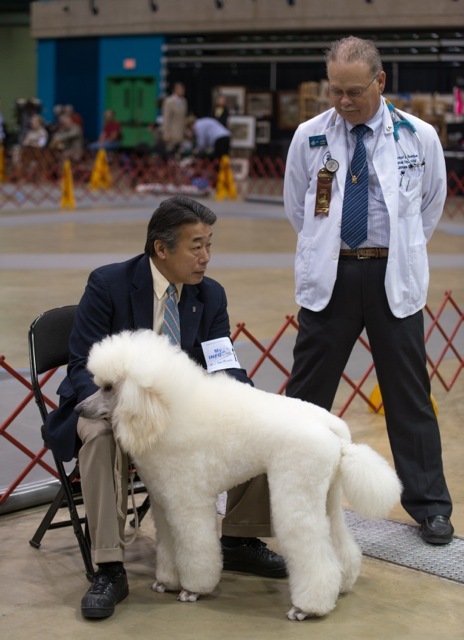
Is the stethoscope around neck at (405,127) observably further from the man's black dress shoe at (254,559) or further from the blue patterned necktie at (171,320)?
the man's black dress shoe at (254,559)

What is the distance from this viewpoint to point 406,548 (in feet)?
12.5

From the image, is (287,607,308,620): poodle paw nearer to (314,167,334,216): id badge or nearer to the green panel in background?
(314,167,334,216): id badge

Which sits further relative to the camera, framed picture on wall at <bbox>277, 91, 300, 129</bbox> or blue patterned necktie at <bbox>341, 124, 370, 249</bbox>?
Result: framed picture on wall at <bbox>277, 91, 300, 129</bbox>

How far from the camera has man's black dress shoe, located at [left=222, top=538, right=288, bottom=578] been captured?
11.7 ft

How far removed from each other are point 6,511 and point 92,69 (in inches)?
933

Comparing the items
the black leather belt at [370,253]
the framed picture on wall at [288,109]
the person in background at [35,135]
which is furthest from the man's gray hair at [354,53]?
the framed picture on wall at [288,109]

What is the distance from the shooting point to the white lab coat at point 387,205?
3.72 m

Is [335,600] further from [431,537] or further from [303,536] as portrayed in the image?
[431,537]

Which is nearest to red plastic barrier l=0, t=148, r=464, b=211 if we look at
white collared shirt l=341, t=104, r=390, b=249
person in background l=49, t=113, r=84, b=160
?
person in background l=49, t=113, r=84, b=160

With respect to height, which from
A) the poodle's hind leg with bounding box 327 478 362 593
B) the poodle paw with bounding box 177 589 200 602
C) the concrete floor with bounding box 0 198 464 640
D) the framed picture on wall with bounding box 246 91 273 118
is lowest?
the concrete floor with bounding box 0 198 464 640

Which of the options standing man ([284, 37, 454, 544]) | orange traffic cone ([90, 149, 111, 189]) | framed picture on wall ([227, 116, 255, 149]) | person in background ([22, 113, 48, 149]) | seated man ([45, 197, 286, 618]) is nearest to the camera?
seated man ([45, 197, 286, 618])

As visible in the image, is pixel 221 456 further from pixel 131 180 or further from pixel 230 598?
pixel 131 180

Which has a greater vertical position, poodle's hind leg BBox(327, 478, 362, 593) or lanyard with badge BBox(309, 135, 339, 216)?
lanyard with badge BBox(309, 135, 339, 216)

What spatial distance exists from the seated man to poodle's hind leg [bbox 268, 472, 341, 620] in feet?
1.04
